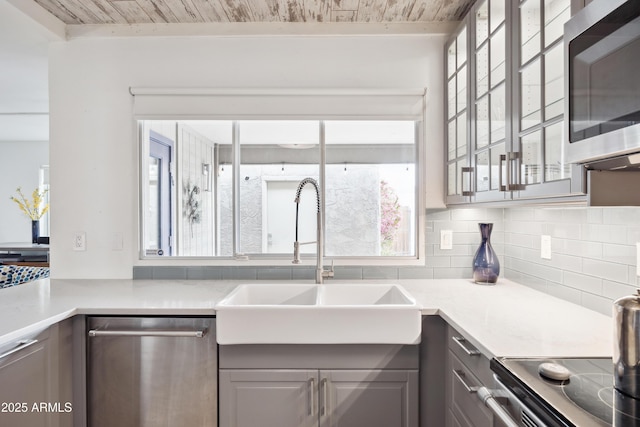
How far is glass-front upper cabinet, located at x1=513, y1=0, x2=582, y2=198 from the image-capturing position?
3.80 ft

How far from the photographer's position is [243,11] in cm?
212

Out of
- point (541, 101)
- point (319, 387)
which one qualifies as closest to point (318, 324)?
point (319, 387)

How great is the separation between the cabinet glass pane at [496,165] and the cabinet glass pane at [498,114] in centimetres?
4

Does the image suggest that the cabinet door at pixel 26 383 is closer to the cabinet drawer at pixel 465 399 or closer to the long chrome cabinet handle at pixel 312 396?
the long chrome cabinet handle at pixel 312 396

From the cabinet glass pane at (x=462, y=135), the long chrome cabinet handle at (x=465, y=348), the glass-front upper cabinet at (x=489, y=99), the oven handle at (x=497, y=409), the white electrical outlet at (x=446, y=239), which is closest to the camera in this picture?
the oven handle at (x=497, y=409)

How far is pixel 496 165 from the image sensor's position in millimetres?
1573

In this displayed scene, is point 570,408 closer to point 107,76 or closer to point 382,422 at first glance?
point 382,422

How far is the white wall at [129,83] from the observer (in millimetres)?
2268

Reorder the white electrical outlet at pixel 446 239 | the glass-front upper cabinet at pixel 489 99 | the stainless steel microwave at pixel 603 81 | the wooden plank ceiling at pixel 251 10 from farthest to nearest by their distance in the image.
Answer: the white electrical outlet at pixel 446 239 < the wooden plank ceiling at pixel 251 10 < the glass-front upper cabinet at pixel 489 99 < the stainless steel microwave at pixel 603 81

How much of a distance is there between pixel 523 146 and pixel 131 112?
205 centimetres

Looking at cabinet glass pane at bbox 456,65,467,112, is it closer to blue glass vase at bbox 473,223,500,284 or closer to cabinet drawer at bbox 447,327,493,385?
blue glass vase at bbox 473,223,500,284

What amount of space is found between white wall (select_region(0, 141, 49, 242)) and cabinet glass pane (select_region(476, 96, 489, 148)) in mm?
6783

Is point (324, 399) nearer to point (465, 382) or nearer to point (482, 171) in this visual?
point (465, 382)

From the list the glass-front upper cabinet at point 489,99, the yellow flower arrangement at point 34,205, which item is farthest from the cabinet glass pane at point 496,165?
the yellow flower arrangement at point 34,205
